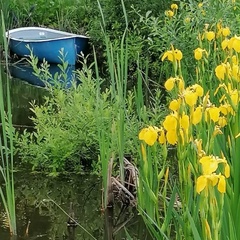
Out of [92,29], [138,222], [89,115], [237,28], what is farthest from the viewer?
[92,29]

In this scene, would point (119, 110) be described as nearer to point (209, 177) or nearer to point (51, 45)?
point (209, 177)

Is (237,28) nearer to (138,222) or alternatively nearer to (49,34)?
(138,222)

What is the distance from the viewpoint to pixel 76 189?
4191 millimetres

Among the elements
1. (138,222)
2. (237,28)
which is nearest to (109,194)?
(138,222)

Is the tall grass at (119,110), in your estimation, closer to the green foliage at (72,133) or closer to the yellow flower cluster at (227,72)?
the green foliage at (72,133)

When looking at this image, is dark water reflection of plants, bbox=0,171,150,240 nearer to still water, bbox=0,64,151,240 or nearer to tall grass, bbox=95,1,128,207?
still water, bbox=0,64,151,240

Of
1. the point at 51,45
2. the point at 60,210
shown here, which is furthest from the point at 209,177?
the point at 51,45

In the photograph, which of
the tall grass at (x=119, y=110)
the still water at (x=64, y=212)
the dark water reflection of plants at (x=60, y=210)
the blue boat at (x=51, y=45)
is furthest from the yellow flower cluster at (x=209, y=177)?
the blue boat at (x=51, y=45)

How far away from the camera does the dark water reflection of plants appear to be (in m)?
3.49

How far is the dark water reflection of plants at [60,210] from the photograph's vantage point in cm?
349

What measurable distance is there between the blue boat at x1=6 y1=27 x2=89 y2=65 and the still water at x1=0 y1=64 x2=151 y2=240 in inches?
223

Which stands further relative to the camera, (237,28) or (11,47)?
(11,47)

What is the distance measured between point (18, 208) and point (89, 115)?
2.64 feet

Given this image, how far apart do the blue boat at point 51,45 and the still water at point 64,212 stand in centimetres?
567
